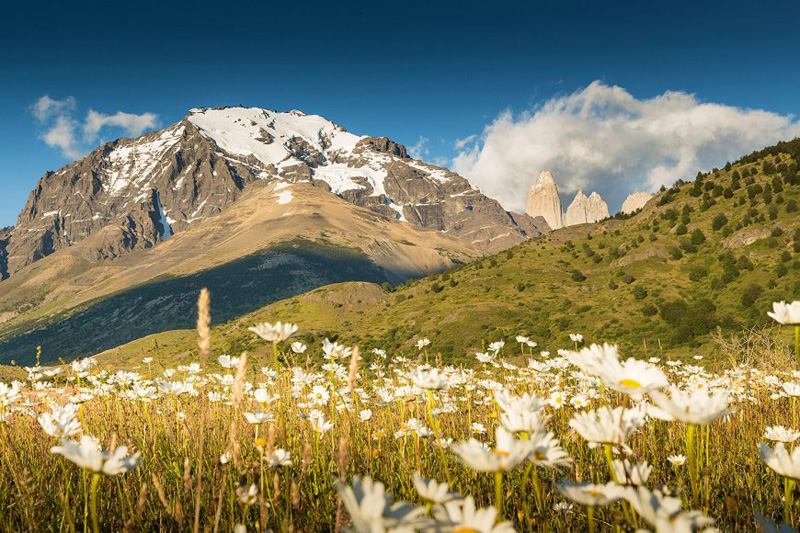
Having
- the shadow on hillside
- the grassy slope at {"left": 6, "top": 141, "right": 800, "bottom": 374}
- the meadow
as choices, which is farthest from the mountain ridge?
the shadow on hillside

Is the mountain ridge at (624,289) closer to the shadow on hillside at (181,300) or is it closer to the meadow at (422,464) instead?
the meadow at (422,464)

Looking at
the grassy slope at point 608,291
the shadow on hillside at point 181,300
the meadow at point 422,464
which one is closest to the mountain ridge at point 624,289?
the grassy slope at point 608,291

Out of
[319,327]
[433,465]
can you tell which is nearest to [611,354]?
[433,465]

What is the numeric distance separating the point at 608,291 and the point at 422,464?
171ft

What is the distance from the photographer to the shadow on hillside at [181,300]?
497 feet

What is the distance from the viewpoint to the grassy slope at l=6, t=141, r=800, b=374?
39062mm

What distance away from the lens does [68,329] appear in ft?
548

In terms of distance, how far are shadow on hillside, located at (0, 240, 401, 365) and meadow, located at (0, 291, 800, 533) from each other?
150 m

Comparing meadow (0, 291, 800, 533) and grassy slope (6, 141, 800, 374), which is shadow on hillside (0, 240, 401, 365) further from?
meadow (0, 291, 800, 533)

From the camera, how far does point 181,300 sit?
159750 millimetres

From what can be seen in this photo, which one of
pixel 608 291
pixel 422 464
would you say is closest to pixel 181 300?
pixel 608 291

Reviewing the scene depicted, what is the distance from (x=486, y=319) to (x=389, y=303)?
23.0 metres

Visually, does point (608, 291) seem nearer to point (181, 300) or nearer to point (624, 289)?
point (624, 289)

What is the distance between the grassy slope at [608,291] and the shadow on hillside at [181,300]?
80028 mm
